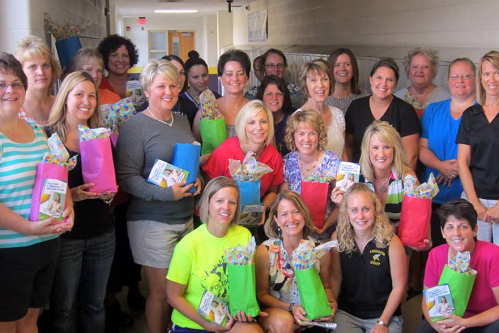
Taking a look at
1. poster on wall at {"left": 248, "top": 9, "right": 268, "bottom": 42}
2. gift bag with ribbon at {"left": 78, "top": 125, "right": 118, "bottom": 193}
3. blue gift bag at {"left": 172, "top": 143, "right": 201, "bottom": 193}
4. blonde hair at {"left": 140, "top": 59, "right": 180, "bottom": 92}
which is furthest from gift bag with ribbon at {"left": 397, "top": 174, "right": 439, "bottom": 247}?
poster on wall at {"left": 248, "top": 9, "right": 268, "bottom": 42}

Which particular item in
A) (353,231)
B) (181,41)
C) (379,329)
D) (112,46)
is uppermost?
(181,41)

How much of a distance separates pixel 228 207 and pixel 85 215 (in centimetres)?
67

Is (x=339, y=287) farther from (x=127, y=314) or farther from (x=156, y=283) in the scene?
(x=127, y=314)

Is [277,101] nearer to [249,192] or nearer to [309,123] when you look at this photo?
[309,123]

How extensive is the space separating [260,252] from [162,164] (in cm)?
66

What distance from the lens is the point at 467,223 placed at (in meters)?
2.77

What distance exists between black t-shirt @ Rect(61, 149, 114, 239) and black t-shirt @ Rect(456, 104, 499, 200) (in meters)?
2.09

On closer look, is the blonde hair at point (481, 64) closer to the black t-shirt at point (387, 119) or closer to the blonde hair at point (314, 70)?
the black t-shirt at point (387, 119)

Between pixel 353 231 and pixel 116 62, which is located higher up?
pixel 116 62

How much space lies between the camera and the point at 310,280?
8.91ft

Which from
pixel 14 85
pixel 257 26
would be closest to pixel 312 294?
pixel 14 85

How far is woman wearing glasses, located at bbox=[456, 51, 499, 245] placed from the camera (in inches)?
132

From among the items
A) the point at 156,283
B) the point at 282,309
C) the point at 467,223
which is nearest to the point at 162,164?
the point at 156,283

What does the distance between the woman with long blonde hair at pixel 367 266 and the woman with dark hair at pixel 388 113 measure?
34.8 inches
